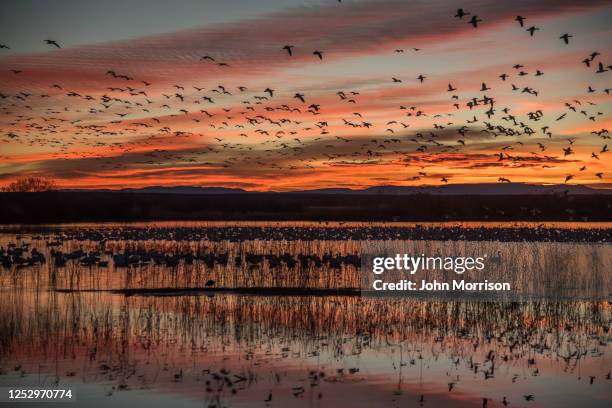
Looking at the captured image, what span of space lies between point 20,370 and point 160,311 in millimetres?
6416

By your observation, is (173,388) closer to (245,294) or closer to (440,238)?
(245,294)

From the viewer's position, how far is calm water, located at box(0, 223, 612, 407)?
1407 centimetres

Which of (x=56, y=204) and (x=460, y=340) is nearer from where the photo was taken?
(x=460, y=340)

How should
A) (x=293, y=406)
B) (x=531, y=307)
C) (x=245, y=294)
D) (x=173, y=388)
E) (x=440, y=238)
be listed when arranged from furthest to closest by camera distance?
1. (x=440, y=238)
2. (x=245, y=294)
3. (x=531, y=307)
4. (x=173, y=388)
5. (x=293, y=406)

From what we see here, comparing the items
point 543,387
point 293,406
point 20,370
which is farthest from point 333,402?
point 20,370

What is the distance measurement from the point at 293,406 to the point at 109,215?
3029 inches

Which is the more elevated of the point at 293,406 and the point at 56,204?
the point at 56,204

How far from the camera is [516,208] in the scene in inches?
4013

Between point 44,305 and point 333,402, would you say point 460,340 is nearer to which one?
point 333,402

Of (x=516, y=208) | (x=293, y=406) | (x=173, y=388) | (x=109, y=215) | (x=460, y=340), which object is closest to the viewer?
(x=293, y=406)

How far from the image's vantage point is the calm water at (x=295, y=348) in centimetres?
1407

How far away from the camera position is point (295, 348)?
1738 centimetres

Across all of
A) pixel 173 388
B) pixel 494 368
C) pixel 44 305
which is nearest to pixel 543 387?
pixel 494 368

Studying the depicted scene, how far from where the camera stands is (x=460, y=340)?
18.7 m
